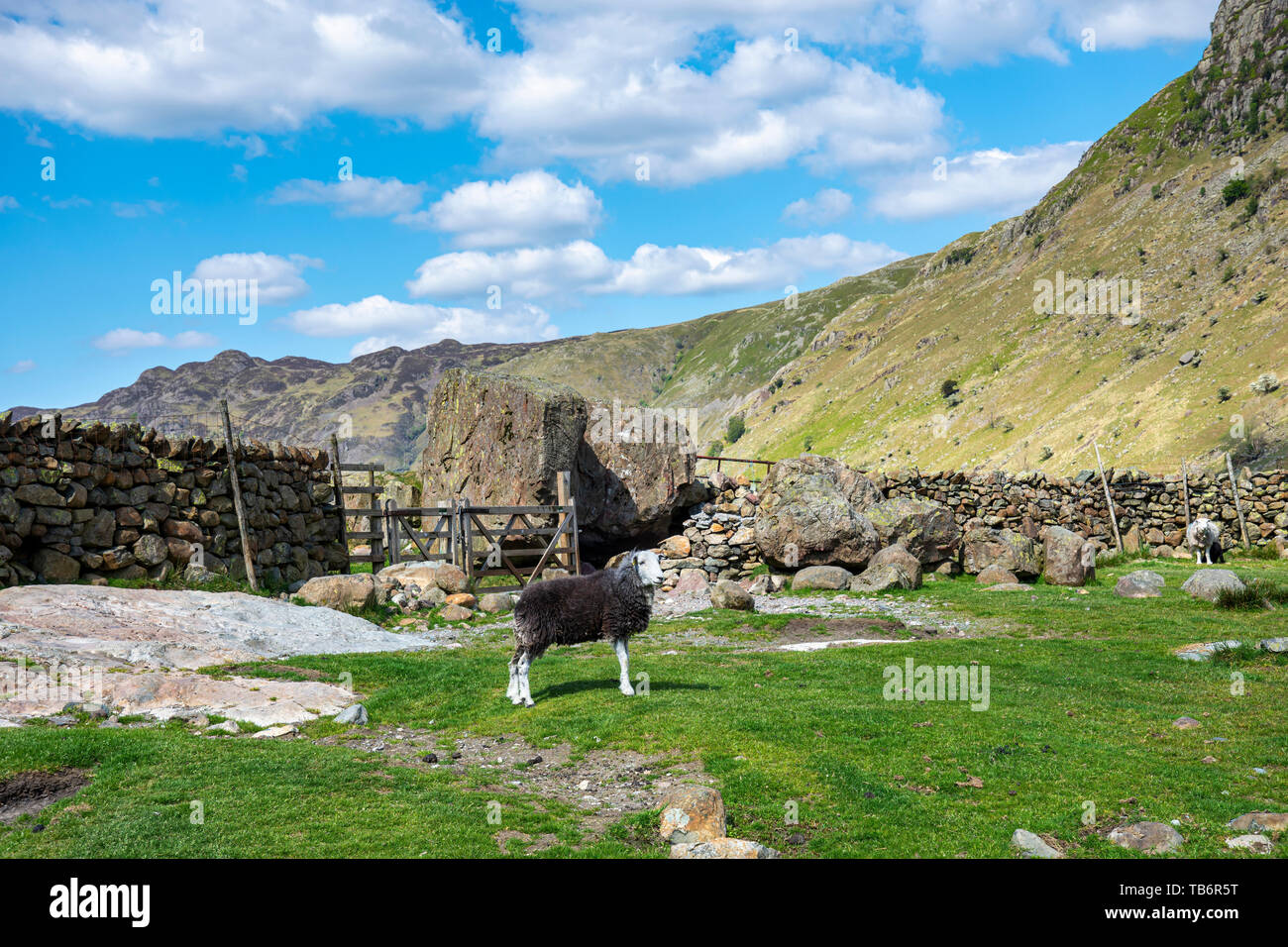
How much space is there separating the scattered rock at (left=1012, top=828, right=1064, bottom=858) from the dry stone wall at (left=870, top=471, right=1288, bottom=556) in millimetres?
25127

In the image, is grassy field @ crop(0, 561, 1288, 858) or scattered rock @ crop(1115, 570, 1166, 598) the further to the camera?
scattered rock @ crop(1115, 570, 1166, 598)

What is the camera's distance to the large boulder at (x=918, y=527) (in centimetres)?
2797

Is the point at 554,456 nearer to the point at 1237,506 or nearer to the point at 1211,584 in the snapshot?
the point at 1211,584

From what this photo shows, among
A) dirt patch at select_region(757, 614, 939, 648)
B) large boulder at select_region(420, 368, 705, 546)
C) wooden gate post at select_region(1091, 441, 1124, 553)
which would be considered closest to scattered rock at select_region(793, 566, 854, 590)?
dirt patch at select_region(757, 614, 939, 648)

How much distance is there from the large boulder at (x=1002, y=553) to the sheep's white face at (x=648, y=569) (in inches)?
719

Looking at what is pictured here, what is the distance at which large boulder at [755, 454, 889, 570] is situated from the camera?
1057 inches

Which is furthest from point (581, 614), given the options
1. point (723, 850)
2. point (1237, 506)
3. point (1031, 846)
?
point (1237, 506)

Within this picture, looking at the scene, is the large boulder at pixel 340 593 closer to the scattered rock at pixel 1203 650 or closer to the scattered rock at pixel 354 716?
the scattered rock at pixel 354 716

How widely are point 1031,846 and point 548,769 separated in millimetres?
5161

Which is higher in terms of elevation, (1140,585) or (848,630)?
(1140,585)

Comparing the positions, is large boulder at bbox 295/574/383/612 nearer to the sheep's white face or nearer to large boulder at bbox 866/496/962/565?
the sheep's white face

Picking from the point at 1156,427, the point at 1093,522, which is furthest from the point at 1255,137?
the point at 1093,522

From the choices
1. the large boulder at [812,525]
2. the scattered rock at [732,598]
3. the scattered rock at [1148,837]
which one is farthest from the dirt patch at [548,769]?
the large boulder at [812,525]

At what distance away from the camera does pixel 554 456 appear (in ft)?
96.1
